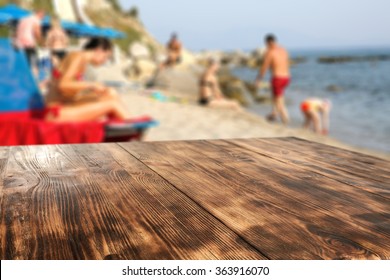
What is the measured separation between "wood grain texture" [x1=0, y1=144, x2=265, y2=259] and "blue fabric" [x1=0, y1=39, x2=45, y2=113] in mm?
3167

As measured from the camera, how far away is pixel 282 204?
3.59 feet

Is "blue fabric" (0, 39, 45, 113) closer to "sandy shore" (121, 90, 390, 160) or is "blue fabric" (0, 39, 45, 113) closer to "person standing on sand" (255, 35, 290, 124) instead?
"sandy shore" (121, 90, 390, 160)

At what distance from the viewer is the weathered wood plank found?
1337 millimetres

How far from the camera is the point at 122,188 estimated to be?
1.20 m

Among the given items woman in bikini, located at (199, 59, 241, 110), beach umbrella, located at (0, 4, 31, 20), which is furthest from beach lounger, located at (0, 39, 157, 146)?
beach umbrella, located at (0, 4, 31, 20)

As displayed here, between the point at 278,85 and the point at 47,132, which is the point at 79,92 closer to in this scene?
the point at 47,132

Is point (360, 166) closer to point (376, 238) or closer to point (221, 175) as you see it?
point (221, 175)

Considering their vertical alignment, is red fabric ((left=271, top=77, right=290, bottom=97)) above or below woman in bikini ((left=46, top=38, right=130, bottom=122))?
below

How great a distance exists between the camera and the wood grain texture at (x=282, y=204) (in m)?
0.86

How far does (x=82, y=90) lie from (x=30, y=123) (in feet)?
2.03

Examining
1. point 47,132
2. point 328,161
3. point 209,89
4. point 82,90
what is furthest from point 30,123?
point 209,89

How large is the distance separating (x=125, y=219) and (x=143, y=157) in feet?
2.16

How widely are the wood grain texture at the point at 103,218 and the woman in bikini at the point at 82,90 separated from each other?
279 cm

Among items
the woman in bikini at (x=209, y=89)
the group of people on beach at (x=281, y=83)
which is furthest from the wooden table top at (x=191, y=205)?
the woman in bikini at (x=209, y=89)
